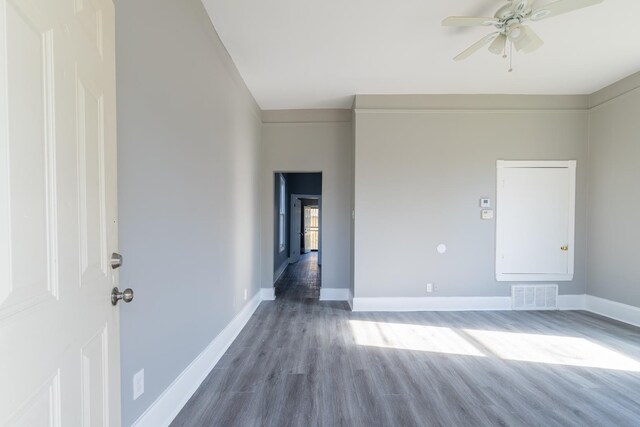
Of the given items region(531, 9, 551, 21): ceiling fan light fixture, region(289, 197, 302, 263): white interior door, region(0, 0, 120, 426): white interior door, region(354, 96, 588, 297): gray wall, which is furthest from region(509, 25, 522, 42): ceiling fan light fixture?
region(289, 197, 302, 263): white interior door

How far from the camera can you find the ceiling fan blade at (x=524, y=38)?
2348 millimetres

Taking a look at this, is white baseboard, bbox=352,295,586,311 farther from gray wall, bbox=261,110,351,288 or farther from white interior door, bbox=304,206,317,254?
white interior door, bbox=304,206,317,254

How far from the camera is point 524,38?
2.40 metres

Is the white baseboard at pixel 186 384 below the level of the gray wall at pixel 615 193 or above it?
below

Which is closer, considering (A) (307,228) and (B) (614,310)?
(B) (614,310)

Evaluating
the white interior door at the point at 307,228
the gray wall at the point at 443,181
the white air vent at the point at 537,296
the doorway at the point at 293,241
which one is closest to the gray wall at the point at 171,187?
the gray wall at the point at 443,181

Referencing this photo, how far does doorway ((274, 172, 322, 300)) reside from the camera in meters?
5.42

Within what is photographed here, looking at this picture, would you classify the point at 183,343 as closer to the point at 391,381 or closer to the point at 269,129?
the point at 391,381

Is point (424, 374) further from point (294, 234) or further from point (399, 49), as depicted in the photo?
point (294, 234)

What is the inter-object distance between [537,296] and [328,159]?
12.1 feet

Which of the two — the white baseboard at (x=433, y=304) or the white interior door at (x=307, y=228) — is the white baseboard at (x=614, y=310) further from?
the white interior door at (x=307, y=228)

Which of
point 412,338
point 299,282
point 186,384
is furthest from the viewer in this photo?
point 299,282

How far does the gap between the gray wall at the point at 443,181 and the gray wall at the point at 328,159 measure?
57cm

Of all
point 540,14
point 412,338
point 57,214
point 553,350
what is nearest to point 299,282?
point 412,338
